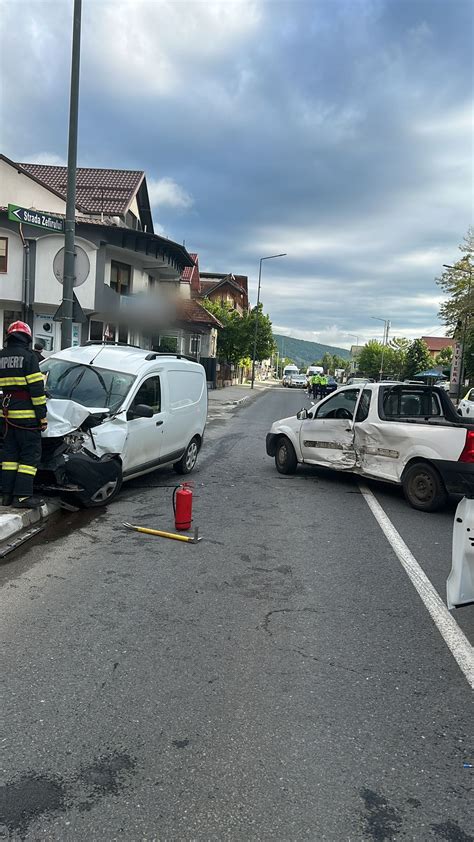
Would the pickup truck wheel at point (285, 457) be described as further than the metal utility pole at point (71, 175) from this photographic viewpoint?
No

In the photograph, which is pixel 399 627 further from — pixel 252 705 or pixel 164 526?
pixel 164 526

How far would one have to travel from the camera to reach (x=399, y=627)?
429cm

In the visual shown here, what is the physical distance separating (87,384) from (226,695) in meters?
5.55

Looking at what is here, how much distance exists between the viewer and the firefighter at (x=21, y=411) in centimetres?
626

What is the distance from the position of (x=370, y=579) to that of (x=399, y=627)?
0.97 m

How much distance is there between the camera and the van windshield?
785cm

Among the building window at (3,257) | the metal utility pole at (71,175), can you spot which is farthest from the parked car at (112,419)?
the building window at (3,257)

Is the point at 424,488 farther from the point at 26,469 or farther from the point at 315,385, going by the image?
the point at 315,385

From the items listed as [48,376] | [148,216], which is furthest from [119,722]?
[148,216]

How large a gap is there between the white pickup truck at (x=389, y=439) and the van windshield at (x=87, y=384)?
10.6 feet

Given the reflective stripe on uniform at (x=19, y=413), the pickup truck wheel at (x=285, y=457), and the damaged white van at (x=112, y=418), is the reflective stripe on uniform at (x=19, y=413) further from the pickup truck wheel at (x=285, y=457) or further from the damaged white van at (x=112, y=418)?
the pickup truck wheel at (x=285, y=457)

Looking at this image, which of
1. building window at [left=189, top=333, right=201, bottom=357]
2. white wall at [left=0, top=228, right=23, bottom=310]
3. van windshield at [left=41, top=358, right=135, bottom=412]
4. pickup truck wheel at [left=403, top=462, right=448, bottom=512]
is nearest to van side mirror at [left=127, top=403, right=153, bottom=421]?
van windshield at [left=41, top=358, right=135, bottom=412]

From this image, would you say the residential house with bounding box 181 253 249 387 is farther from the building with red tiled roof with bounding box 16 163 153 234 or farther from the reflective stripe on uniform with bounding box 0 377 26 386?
the reflective stripe on uniform with bounding box 0 377 26 386

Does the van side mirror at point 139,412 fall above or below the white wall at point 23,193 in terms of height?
below
